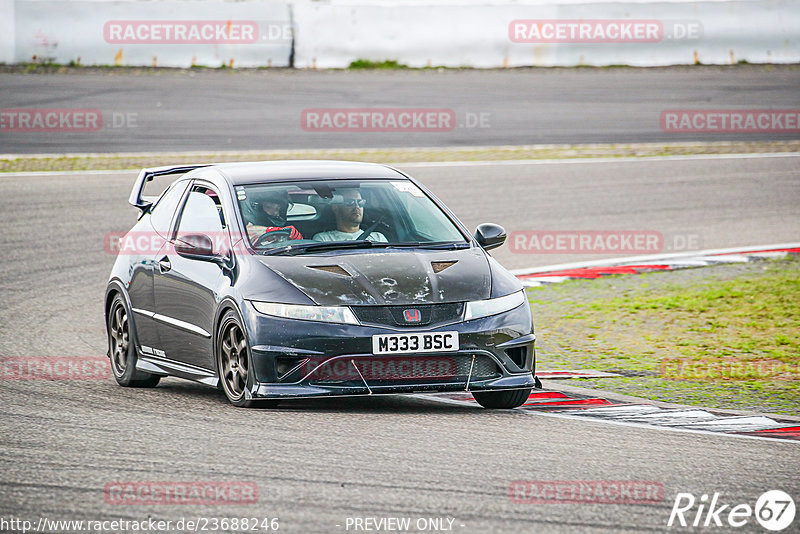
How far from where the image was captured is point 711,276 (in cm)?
1379

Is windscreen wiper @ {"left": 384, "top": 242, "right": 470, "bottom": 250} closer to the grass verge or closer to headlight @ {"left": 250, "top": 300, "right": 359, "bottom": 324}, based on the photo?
headlight @ {"left": 250, "top": 300, "right": 359, "bottom": 324}

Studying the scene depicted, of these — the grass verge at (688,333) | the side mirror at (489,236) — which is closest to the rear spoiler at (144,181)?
the side mirror at (489,236)

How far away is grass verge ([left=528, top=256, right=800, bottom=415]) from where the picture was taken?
905 cm

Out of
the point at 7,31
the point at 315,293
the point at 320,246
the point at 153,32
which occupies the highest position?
the point at 153,32

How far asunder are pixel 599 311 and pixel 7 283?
5964mm

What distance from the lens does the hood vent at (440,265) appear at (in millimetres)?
7949

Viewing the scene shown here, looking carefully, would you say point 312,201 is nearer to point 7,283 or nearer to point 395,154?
point 7,283

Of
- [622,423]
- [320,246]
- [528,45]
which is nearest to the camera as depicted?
[622,423]

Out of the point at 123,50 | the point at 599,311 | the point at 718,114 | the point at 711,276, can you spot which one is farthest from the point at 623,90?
the point at 599,311

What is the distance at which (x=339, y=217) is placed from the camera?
336 inches

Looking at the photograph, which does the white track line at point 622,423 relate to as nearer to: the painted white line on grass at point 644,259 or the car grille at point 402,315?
the car grille at point 402,315

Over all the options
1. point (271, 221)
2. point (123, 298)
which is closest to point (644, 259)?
point (123, 298)

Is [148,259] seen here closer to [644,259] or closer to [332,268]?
[332,268]

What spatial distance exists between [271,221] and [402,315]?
4.46 ft
